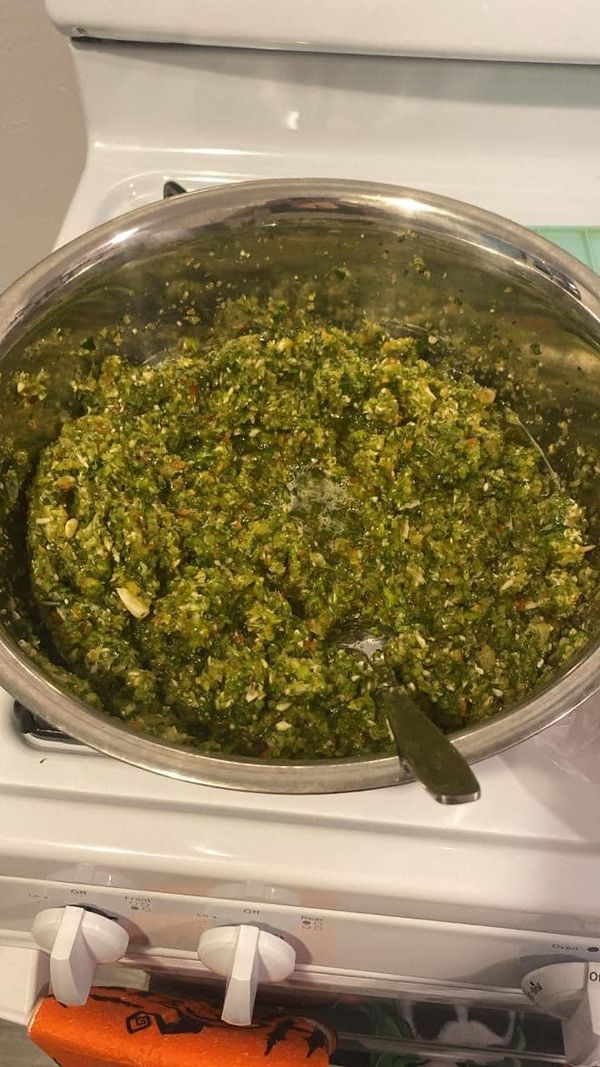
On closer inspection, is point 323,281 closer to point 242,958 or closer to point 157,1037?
point 242,958

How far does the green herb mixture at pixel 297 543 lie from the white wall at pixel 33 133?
34.7 inches

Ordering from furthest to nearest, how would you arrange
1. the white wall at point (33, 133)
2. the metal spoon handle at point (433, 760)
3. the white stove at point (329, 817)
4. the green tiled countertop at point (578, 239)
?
1. the white wall at point (33, 133)
2. the green tiled countertop at point (578, 239)
3. the white stove at point (329, 817)
4. the metal spoon handle at point (433, 760)

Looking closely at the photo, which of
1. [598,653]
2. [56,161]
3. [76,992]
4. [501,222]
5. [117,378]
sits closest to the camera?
[598,653]

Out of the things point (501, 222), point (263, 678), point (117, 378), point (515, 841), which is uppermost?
point (501, 222)

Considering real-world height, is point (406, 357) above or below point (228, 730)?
above

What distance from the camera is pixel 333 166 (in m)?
1.21

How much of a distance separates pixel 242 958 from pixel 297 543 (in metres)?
0.45

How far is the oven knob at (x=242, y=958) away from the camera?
0.75 m

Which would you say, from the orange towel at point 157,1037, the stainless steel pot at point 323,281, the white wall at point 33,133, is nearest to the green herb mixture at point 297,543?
the stainless steel pot at point 323,281

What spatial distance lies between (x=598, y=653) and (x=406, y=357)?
22.1 inches

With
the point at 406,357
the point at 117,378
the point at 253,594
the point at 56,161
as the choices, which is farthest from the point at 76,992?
the point at 56,161

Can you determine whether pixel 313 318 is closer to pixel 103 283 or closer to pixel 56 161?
pixel 103 283

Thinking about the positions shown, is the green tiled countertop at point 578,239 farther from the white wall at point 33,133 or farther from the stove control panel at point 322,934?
the white wall at point 33,133

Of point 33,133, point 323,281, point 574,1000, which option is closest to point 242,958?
point 574,1000
